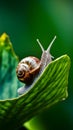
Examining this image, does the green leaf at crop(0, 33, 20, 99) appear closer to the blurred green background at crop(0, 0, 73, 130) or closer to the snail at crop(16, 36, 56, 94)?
the snail at crop(16, 36, 56, 94)

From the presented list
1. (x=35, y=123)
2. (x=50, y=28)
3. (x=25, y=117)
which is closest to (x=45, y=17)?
(x=50, y=28)

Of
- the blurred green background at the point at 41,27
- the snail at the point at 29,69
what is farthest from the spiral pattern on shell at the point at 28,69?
the blurred green background at the point at 41,27

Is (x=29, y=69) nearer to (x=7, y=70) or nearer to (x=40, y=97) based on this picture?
(x=7, y=70)

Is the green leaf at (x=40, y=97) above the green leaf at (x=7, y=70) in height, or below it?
above

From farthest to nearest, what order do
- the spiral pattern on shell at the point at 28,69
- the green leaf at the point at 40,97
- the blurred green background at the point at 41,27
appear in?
the blurred green background at the point at 41,27, the spiral pattern on shell at the point at 28,69, the green leaf at the point at 40,97

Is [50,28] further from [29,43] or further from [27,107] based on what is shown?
[27,107]

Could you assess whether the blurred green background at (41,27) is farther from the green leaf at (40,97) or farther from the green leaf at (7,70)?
the green leaf at (40,97)

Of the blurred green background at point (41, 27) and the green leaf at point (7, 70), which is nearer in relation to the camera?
the green leaf at point (7, 70)

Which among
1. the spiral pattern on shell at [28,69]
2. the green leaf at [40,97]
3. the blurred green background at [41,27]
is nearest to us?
Result: the green leaf at [40,97]

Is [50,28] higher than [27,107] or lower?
lower
